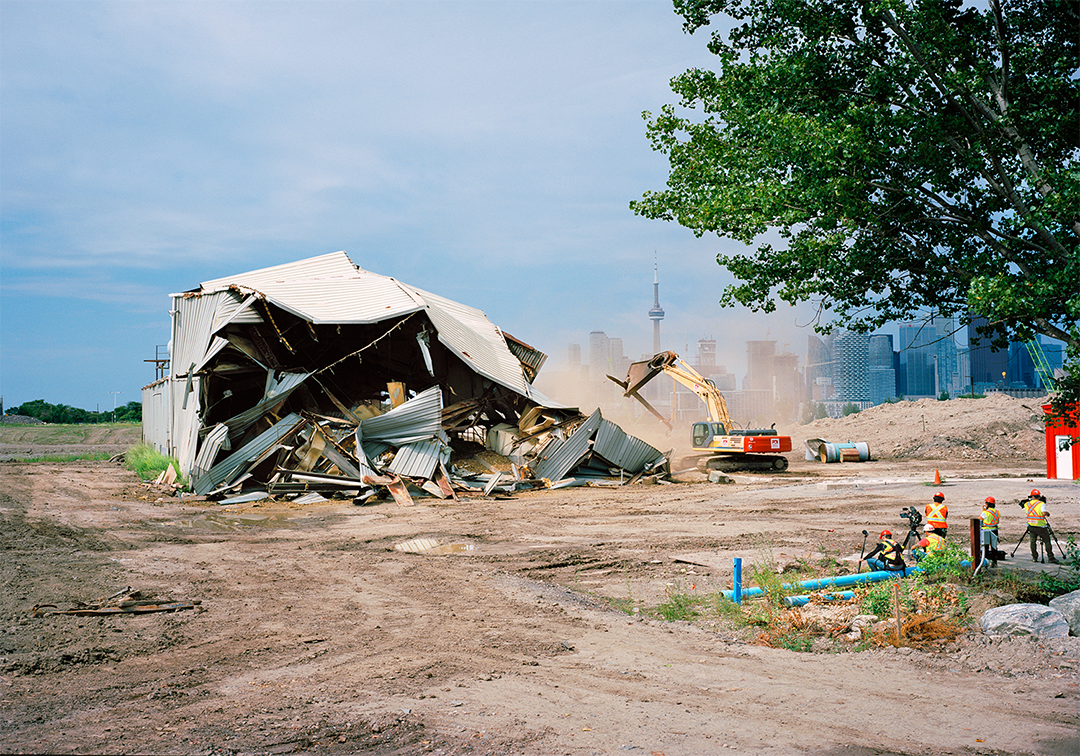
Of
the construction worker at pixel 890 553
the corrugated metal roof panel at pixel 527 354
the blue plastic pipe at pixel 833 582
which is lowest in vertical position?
the blue plastic pipe at pixel 833 582

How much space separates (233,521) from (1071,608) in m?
16.9

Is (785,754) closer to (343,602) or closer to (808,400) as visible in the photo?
(343,602)

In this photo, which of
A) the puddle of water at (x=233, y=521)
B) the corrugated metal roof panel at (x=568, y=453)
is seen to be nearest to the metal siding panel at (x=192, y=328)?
the puddle of water at (x=233, y=521)

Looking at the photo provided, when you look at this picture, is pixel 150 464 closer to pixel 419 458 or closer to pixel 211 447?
pixel 211 447

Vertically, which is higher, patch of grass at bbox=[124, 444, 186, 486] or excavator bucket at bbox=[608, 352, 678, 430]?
excavator bucket at bbox=[608, 352, 678, 430]

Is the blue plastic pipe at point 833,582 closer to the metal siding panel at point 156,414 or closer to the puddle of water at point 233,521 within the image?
the puddle of water at point 233,521

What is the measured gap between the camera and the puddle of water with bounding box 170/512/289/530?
57.6 ft

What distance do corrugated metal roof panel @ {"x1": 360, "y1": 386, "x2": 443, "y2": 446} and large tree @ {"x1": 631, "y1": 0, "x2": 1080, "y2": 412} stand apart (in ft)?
44.2

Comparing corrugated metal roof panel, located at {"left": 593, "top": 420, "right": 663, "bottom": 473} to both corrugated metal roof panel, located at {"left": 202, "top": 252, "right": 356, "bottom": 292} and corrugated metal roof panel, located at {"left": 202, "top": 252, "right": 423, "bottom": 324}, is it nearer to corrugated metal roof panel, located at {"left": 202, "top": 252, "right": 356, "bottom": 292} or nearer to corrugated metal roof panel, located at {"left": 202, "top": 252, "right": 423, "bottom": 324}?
corrugated metal roof panel, located at {"left": 202, "top": 252, "right": 423, "bottom": 324}

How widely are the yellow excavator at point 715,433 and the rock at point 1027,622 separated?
2106 cm

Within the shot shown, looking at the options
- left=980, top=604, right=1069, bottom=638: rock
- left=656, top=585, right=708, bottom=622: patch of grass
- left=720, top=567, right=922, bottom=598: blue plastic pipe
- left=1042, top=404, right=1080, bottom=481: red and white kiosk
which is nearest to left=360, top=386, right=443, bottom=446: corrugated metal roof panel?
left=656, top=585, right=708, bottom=622: patch of grass

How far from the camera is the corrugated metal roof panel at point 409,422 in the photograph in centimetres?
2289

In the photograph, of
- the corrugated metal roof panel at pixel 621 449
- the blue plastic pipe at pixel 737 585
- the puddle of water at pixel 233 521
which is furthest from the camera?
the corrugated metal roof panel at pixel 621 449

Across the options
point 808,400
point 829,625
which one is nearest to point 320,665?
→ point 829,625
